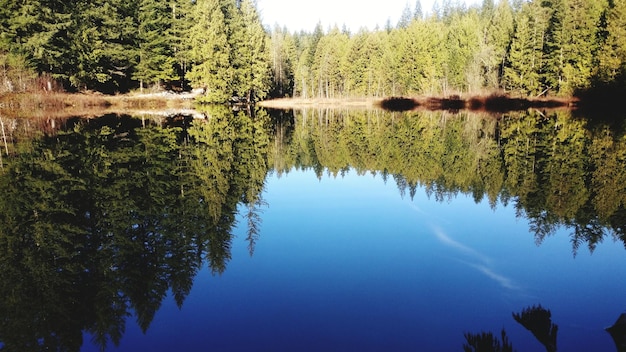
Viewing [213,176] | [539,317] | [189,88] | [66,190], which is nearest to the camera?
[539,317]

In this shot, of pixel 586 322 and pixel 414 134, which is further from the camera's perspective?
pixel 414 134

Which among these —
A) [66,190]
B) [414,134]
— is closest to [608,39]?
[414,134]

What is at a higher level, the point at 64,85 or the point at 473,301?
the point at 64,85

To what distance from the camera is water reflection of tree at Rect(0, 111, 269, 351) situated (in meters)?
4.99

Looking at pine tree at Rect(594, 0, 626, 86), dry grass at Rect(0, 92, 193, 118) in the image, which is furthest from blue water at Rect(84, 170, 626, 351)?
pine tree at Rect(594, 0, 626, 86)

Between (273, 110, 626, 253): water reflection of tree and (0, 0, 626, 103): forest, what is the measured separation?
27637 mm

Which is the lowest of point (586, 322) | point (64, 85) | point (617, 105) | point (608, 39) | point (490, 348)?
point (586, 322)

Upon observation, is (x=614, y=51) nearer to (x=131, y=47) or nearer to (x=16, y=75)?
(x=131, y=47)

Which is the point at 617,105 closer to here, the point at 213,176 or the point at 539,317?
the point at 213,176

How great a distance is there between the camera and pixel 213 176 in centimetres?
1210

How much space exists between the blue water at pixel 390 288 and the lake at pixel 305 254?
0.03 meters

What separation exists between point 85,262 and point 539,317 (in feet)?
19.5

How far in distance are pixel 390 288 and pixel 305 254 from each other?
176cm

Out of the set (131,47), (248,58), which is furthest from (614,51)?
(131,47)
